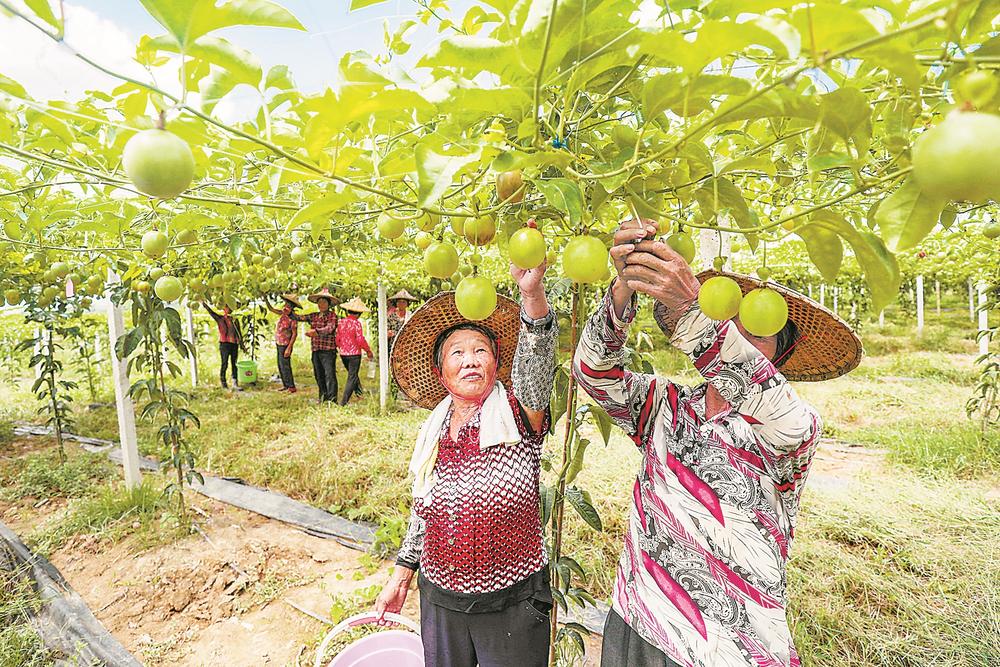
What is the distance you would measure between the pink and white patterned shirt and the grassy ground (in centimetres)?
166

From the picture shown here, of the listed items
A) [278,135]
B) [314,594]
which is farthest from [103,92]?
[314,594]

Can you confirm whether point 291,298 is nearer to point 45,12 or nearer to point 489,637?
point 489,637

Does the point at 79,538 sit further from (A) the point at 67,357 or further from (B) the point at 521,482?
(A) the point at 67,357

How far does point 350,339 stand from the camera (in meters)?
7.75

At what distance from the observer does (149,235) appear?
142 cm

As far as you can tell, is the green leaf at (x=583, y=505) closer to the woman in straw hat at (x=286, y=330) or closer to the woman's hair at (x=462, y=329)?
the woman's hair at (x=462, y=329)

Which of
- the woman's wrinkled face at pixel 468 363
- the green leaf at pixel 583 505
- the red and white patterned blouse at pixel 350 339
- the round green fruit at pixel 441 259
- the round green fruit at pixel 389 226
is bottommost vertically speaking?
the green leaf at pixel 583 505

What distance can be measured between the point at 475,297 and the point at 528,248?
0.17 m

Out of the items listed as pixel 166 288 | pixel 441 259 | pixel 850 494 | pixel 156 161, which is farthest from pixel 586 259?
pixel 850 494

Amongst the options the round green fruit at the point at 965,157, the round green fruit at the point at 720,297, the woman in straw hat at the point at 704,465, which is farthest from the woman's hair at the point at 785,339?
the round green fruit at the point at 965,157

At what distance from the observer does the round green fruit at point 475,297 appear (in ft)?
3.15

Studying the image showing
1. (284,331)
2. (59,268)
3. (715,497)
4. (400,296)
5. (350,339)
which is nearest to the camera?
(715,497)

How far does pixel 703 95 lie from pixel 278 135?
0.63 m

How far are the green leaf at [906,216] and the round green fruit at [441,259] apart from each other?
2.07 feet
